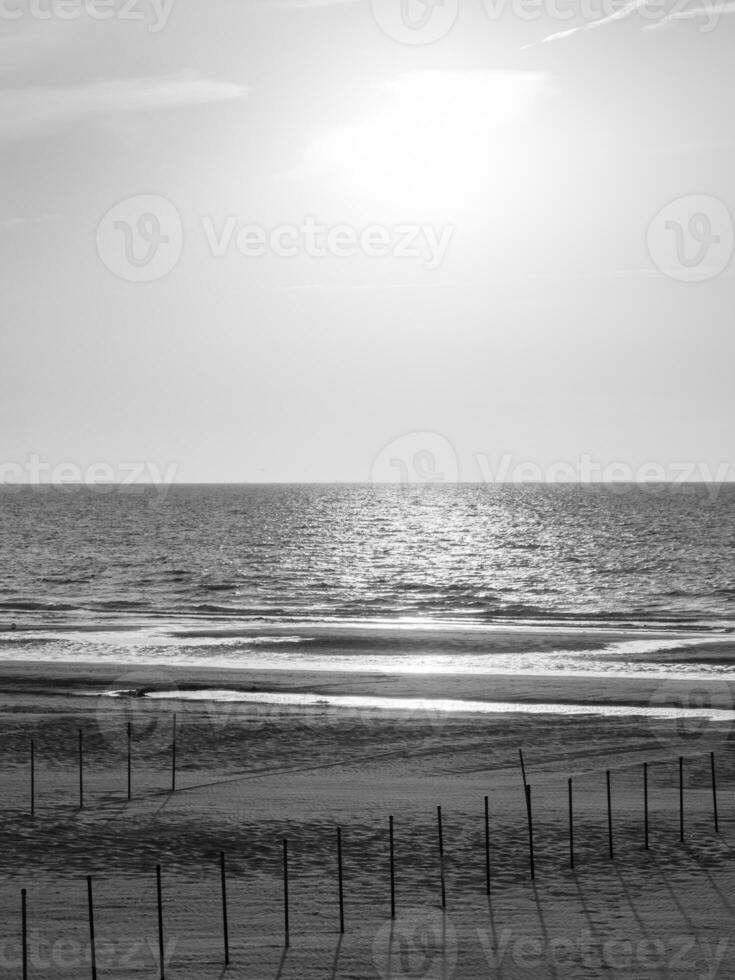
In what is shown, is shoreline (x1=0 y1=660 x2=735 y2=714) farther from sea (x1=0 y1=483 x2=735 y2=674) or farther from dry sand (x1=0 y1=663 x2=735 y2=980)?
dry sand (x1=0 y1=663 x2=735 y2=980)

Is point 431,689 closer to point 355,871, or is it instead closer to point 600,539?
point 355,871

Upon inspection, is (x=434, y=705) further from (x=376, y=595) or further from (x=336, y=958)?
(x=376, y=595)

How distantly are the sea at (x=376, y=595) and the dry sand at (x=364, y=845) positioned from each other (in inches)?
530

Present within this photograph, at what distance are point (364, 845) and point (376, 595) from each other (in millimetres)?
55146

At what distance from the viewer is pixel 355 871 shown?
20062 mm

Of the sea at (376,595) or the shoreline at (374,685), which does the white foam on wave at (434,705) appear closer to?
the shoreline at (374,685)

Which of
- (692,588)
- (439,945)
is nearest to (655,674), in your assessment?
(439,945)

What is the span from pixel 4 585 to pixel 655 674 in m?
50.8

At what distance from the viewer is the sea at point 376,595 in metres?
49.2

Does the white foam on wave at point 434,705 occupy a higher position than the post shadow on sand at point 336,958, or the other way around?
the post shadow on sand at point 336,958

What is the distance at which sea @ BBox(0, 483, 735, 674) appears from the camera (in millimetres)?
49219

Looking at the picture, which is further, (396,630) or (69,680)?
(396,630)

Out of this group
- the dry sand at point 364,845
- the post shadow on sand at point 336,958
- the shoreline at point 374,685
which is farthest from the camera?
the shoreline at point 374,685

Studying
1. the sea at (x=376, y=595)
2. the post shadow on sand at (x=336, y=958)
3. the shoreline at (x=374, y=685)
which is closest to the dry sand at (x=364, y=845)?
the post shadow on sand at (x=336, y=958)
